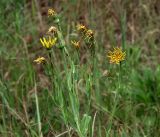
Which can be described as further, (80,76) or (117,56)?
(80,76)

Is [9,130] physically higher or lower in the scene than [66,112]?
lower

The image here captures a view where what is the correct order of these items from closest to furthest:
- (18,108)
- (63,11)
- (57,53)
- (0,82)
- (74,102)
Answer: (74,102) < (0,82) < (18,108) < (57,53) < (63,11)

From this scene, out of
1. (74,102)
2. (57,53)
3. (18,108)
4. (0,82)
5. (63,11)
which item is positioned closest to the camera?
(74,102)

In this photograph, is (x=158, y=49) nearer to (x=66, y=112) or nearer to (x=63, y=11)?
(x=63, y=11)

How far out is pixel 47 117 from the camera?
2094 mm

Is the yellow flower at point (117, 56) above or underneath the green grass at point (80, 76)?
above

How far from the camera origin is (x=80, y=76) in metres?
2.24

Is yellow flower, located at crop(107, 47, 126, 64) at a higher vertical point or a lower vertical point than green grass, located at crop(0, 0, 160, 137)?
higher

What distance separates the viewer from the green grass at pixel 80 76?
1.61m

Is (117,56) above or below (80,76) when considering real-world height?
above

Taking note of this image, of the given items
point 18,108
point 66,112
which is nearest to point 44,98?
point 18,108

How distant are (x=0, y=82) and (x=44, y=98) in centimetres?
29

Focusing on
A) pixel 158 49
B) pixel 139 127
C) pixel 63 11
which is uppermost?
pixel 63 11

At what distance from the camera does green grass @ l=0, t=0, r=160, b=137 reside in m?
1.61
